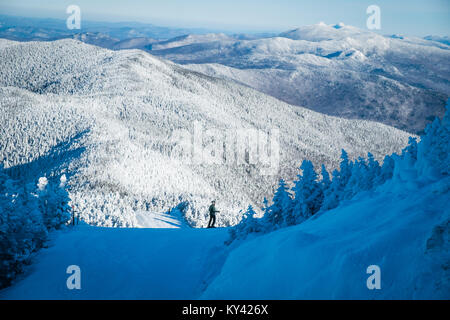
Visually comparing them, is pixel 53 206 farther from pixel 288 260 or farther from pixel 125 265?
pixel 288 260

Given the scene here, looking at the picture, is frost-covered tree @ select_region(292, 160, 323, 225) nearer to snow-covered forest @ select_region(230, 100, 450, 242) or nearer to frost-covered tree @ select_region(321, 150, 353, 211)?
snow-covered forest @ select_region(230, 100, 450, 242)

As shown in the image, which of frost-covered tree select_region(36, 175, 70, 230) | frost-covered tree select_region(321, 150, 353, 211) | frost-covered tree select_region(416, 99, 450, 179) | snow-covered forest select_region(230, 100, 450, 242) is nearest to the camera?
frost-covered tree select_region(416, 99, 450, 179)

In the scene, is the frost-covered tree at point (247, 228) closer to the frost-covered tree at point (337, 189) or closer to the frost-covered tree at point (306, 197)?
the frost-covered tree at point (306, 197)

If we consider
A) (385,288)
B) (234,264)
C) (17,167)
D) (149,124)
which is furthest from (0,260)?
(149,124)

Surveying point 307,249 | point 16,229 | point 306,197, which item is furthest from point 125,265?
point 306,197

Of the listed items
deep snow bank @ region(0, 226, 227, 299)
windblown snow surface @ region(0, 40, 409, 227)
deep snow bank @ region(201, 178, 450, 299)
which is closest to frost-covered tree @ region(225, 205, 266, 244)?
deep snow bank @ region(0, 226, 227, 299)
